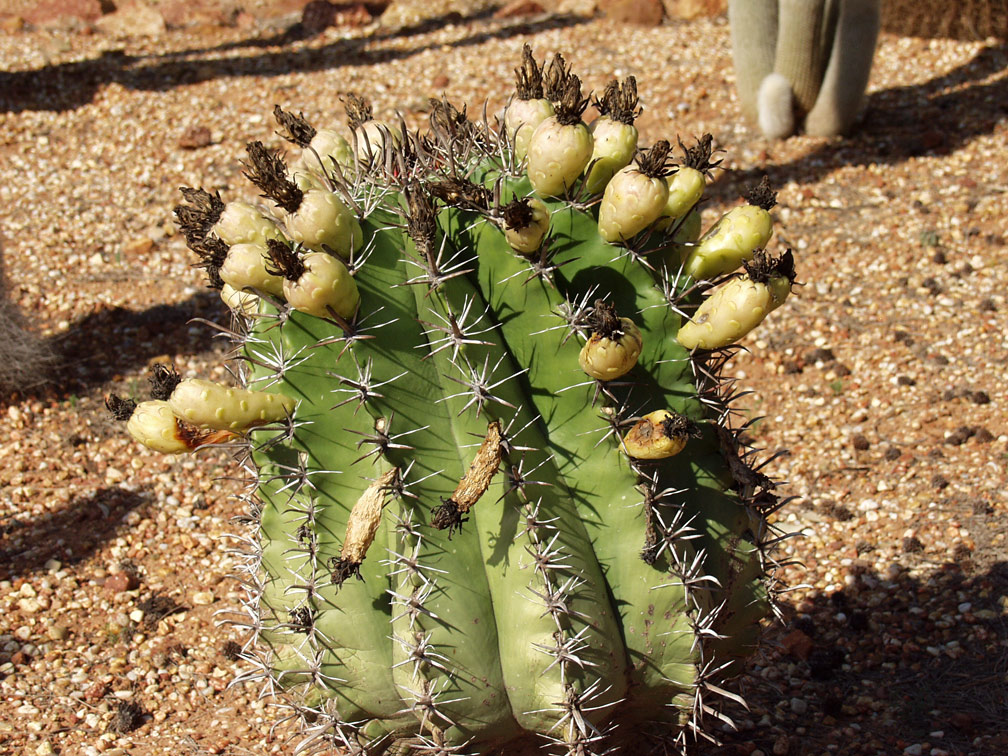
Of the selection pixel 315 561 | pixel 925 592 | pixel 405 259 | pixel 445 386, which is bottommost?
pixel 925 592

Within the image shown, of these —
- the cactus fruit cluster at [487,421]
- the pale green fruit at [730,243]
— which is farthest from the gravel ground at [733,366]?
the pale green fruit at [730,243]

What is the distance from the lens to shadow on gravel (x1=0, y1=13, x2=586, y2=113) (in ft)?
25.8

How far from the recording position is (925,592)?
3492mm

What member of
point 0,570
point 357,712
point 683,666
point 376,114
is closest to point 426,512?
point 357,712

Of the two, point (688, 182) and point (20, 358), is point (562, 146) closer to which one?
point (688, 182)

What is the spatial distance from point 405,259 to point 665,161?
0.59 metres

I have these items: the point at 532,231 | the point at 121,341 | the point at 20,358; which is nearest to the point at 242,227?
the point at 532,231

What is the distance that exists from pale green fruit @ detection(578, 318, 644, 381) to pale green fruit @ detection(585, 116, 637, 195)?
0.39 m

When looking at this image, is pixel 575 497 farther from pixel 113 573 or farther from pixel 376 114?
pixel 376 114

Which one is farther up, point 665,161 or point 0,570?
point 665,161

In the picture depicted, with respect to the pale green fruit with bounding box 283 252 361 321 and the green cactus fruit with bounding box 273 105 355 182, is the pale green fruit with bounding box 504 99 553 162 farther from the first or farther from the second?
the pale green fruit with bounding box 283 252 361 321

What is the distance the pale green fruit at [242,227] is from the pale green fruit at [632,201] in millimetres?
719

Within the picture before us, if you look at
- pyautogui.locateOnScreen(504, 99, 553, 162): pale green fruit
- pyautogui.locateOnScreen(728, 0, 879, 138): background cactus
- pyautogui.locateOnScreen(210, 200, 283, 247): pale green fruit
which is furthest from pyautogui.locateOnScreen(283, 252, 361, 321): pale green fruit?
pyautogui.locateOnScreen(728, 0, 879, 138): background cactus

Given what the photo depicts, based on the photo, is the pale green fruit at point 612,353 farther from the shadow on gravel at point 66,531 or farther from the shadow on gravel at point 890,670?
the shadow on gravel at point 66,531
